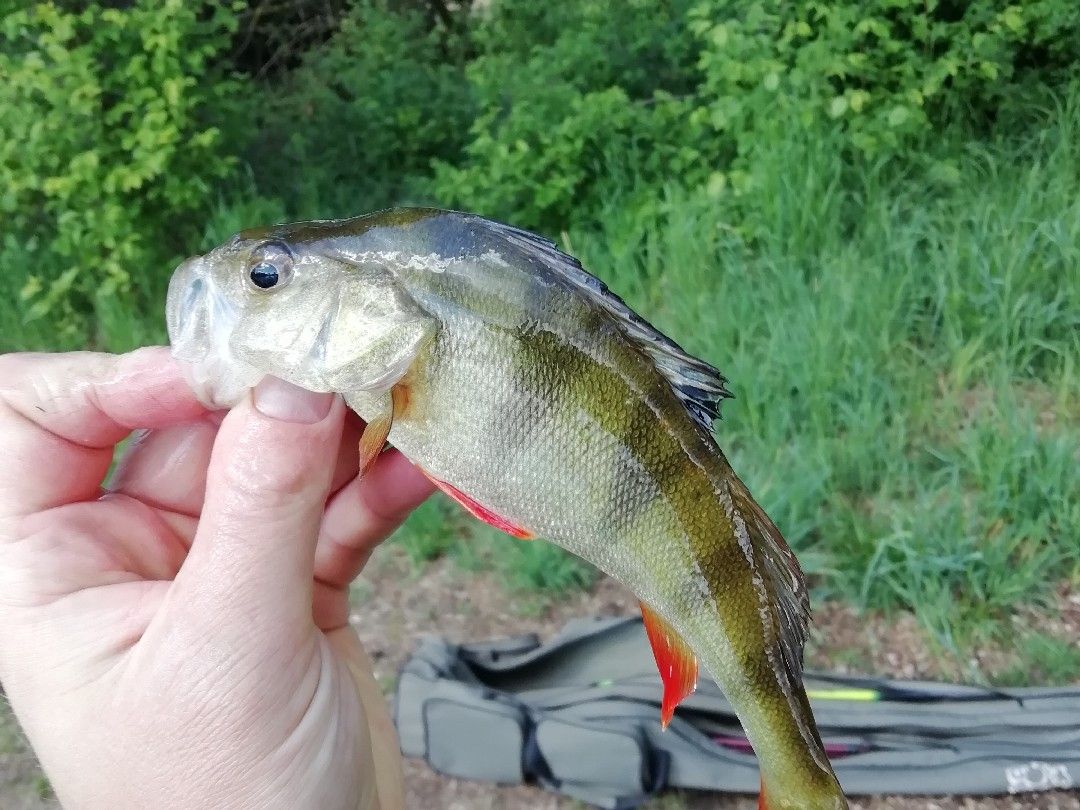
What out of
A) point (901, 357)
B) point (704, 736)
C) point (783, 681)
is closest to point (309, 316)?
point (783, 681)

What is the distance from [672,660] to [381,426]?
64 centimetres

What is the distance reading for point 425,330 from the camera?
139cm

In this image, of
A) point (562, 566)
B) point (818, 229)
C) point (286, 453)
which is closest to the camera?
point (286, 453)

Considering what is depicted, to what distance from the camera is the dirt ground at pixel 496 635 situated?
2684mm

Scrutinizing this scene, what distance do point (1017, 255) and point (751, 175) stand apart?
1.27 metres

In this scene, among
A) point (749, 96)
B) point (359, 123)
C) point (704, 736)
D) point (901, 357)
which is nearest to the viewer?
point (704, 736)

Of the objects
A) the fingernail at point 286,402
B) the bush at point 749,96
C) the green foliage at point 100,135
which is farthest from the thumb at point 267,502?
the green foliage at point 100,135

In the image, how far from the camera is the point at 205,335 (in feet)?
4.68

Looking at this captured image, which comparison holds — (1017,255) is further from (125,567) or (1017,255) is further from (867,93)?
(125,567)

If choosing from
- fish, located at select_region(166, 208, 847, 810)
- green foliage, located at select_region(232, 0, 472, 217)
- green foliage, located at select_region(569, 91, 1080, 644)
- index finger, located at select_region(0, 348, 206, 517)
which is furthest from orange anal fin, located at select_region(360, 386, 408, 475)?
green foliage, located at select_region(232, 0, 472, 217)

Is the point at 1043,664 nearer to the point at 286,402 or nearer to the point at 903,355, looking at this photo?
the point at 903,355

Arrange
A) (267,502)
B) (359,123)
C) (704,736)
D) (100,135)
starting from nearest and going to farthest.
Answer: (267,502) < (704,736) < (100,135) < (359,123)

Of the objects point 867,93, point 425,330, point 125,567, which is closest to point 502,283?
point 425,330

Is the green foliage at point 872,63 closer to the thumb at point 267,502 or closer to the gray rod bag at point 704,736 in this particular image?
the gray rod bag at point 704,736
